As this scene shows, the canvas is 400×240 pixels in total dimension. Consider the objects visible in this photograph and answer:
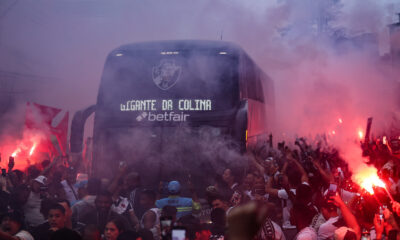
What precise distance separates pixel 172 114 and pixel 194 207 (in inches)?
68.5

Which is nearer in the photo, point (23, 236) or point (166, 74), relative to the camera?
point (23, 236)

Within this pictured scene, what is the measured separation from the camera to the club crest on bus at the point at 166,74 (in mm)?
7602

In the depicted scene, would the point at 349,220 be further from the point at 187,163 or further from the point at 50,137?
the point at 50,137

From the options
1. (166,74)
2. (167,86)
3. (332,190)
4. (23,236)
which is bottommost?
(23,236)

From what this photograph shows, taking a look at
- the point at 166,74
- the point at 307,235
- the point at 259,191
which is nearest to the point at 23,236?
the point at 307,235

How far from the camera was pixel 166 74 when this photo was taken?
25.1 ft

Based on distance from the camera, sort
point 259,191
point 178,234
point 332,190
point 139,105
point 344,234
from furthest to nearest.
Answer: point 139,105 → point 259,191 → point 332,190 → point 344,234 → point 178,234

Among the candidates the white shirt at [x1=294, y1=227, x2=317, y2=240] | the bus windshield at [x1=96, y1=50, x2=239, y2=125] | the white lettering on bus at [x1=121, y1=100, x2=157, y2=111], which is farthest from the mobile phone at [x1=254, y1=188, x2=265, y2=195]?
the white lettering on bus at [x1=121, y1=100, x2=157, y2=111]

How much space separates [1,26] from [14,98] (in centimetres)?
796

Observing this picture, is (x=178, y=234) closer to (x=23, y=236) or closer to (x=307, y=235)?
(x=307, y=235)

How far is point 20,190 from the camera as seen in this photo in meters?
5.86

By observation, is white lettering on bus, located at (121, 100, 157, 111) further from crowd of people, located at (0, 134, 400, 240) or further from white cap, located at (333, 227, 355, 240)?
white cap, located at (333, 227, 355, 240)

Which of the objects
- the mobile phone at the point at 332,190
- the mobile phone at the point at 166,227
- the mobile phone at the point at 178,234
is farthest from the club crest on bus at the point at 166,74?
the mobile phone at the point at 178,234

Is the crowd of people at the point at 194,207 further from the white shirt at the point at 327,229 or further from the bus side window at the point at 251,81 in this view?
the bus side window at the point at 251,81
